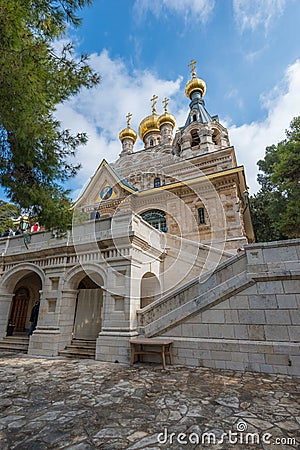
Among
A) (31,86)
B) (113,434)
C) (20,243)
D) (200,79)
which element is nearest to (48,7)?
(31,86)

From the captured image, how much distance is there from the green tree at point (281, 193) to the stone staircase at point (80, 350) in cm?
1144

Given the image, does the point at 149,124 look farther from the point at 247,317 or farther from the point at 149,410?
the point at 149,410

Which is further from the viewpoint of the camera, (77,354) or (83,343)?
(83,343)

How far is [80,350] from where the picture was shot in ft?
28.6

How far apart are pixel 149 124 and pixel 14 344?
31.4 metres

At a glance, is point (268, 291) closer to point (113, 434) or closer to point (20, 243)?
point (113, 434)

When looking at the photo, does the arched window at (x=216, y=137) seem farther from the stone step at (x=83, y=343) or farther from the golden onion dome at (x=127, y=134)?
the stone step at (x=83, y=343)

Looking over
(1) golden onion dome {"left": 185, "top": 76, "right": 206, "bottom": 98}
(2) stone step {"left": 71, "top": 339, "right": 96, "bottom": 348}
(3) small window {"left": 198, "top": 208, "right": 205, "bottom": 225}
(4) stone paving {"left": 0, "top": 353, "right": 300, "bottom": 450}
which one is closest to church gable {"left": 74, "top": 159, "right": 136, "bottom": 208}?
(3) small window {"left": 198, "top": 208, "right": 205, "bottom": 225}

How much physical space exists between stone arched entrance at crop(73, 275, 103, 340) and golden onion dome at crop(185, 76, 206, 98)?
28377mm

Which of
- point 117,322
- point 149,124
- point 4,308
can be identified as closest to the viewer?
point 117,322

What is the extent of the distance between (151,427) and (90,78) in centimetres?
628

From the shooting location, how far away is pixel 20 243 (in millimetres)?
11195

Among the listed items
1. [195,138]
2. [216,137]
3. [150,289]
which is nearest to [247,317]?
[150,289]

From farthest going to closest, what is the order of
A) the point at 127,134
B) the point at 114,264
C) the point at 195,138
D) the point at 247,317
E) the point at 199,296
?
1. the point at 127,134
2. the point at 195,138
3. the point at 114,264
4. the point at 199,296
5. the point at 247,317
